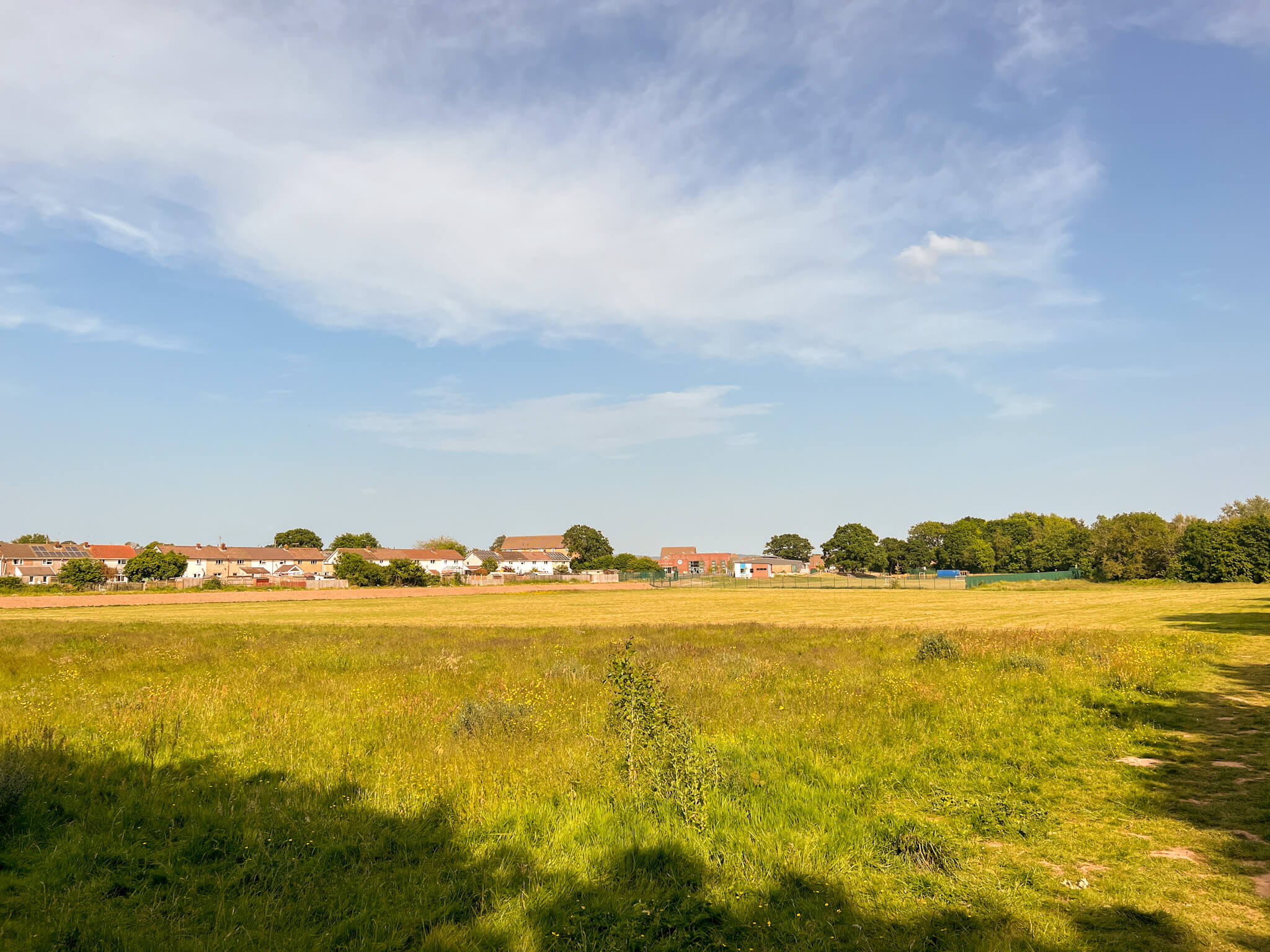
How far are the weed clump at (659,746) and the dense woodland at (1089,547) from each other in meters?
115

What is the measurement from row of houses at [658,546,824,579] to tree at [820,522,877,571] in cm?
1358

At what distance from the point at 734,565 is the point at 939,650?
148 meters

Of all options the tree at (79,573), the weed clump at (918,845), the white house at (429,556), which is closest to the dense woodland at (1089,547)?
the white house at (429,556)

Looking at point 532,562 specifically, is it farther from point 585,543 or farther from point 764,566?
point 764,566

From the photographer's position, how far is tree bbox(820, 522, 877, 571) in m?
158

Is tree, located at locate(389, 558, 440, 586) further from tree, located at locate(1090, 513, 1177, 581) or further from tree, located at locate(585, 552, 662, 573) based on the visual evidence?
tree, located at locate(1090, 513, 1177, 581)

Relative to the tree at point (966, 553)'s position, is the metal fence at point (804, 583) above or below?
below

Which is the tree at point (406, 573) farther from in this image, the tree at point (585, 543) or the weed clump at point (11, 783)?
the weed clump at point (11, 783)

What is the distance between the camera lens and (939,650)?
20406 millimetres

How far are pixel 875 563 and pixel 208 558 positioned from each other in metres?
150

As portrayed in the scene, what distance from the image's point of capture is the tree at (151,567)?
10069 centimetres

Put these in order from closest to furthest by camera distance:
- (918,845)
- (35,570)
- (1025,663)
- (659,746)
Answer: (918,845) < (659,746) < (1025,663) < (35,570)

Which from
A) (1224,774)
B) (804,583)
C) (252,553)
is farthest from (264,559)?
(1224,774)

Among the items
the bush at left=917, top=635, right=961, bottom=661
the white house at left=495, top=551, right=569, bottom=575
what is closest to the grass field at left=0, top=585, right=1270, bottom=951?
the bush at left=917, top=635, right=961, bottom=661
